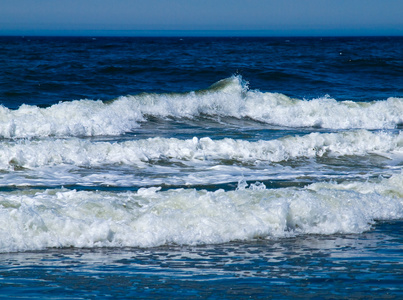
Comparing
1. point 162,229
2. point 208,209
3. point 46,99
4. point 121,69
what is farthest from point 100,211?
point 121,69

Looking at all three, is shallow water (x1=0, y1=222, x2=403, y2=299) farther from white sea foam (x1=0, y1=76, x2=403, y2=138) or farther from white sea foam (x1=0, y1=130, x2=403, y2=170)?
white sea foam (x1=0, y1=76, x2=403, y2=138)

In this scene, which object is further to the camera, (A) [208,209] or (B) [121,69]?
(B) [121,69]

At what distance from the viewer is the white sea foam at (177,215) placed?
5.70 metres

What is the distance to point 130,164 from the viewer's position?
1017 cm

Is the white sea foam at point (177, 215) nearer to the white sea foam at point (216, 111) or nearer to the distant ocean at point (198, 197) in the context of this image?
the distant ocean at point (198, 197)

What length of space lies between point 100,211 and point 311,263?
8.30 feet

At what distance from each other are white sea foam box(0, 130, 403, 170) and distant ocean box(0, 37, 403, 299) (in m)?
0.03

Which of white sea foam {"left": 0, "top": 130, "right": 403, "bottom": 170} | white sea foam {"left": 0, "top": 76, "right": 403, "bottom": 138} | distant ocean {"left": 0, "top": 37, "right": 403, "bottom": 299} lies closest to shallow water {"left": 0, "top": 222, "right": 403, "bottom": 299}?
distant ocean {"left": 0, "top": 37, "right": 403, "bottom": 299}

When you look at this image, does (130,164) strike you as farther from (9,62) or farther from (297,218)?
(9,62)

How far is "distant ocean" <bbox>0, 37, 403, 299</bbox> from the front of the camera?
4.62 m

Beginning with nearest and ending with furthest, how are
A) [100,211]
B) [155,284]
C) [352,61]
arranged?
[155,284] < [100,211] < [352,61]

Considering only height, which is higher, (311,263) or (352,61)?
(352,61)

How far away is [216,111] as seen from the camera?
17562 mm

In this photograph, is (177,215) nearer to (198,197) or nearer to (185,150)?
(198,197)
